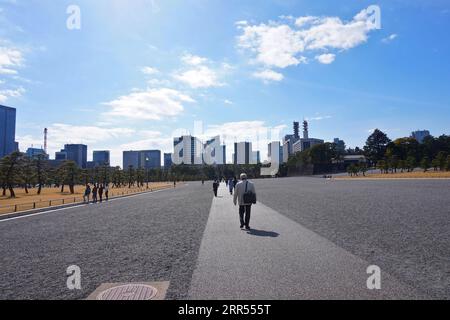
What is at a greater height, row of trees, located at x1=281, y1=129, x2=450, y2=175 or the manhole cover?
row of trees, located at x1=281, y1=129, x2=450, y2=175

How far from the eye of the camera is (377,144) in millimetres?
112438

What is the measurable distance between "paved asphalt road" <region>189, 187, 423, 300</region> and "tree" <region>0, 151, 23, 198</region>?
52.5m

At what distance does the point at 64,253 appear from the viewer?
7793 millimetres

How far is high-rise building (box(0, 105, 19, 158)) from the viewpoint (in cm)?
17750

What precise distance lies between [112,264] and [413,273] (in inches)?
221

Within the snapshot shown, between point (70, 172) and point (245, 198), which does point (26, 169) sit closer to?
point (70, 172)

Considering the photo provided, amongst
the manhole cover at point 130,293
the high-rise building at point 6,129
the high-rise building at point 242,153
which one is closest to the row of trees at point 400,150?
the high-rise building at point 242,153

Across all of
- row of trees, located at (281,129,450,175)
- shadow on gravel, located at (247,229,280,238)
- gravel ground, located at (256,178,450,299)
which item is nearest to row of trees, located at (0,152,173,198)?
shadow on gravel, located at (247,229,280,238)

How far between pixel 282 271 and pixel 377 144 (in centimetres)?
11933

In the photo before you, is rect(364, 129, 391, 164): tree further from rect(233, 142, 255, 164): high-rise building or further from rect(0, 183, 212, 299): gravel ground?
rect(0, 183, 212, 299): gravel ground

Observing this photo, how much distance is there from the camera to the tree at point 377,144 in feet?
366

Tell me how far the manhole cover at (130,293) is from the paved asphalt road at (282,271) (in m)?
0.63

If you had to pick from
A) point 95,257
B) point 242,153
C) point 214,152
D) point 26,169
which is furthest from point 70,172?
point 242,153
